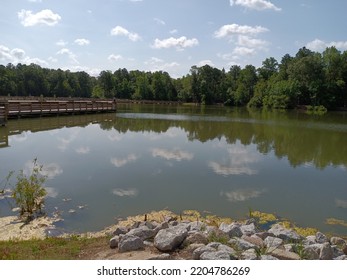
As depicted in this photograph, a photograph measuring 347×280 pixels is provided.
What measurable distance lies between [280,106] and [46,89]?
234ft

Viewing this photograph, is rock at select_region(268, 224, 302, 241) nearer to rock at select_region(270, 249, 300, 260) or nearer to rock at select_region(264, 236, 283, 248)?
rock at select_region(264, 236, 283, 248)

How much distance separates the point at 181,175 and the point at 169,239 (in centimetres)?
862

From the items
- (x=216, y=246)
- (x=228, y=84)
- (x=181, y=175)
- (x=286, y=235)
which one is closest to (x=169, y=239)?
(x=216, y=246)

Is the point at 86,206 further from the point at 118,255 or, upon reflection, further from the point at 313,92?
the point at 313,92

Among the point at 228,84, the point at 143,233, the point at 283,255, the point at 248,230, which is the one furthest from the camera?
the point at 228,84

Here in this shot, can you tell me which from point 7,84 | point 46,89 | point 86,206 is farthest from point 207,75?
point 86,206

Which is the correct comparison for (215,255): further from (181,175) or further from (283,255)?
(181,175)

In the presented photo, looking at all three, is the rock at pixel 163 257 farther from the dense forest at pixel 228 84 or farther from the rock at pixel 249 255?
the dense forest at pixel 228 84

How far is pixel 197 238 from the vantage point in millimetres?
6098

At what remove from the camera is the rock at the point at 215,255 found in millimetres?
5176

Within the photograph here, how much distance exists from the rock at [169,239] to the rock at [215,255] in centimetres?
68

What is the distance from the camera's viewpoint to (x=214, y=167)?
16156 millimetres

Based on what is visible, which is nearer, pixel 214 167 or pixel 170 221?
pixel 170 221

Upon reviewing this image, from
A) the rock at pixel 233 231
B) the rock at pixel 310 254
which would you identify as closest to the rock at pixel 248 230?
the rock at pixel 233 231
